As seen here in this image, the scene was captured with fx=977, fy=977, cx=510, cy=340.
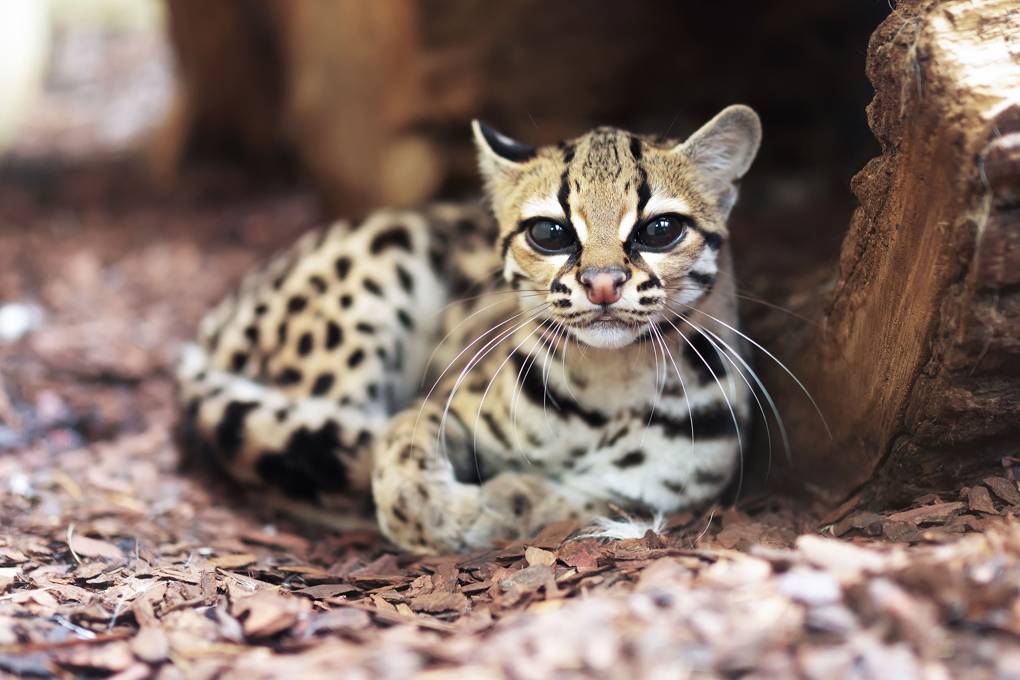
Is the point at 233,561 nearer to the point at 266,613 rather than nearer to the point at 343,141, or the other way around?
the point at 266,613

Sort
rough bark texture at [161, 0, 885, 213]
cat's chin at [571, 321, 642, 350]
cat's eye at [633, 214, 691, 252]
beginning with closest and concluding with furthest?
cat's chin at [571, 321, 642, 350] < cat's eye at [633, 214, 691, 252] < rough bark texture at [161, 0, 885, 213]

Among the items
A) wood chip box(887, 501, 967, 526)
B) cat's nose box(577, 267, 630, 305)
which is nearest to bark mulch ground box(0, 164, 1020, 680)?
wood chip box(887, 501, 967, 526)

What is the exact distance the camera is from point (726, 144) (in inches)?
145

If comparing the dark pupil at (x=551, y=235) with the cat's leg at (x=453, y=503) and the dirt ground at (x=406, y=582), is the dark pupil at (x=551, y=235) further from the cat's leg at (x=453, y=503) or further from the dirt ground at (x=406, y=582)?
the dirt ground at (x=406, y=582)

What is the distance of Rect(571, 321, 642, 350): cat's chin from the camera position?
3387 mm

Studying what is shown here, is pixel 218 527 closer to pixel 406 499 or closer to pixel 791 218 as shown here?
pixel 406 499

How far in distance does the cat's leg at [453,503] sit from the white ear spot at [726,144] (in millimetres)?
1375

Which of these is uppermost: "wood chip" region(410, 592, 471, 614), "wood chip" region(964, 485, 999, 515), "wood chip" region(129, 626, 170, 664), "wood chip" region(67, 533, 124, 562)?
"wood chip" region(964, 485, 999, 515)

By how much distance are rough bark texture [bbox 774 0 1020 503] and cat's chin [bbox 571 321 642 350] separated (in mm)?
868

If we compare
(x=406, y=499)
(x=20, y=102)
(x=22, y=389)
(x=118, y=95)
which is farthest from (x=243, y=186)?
(x=118, y=95)

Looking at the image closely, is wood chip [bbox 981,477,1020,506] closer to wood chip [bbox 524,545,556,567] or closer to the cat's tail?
wood chip [bbox 524,545,556,567]

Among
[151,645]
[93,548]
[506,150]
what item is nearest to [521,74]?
[506,150]

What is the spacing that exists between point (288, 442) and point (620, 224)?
1.85 meters

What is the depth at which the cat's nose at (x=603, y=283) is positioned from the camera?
3.26m
